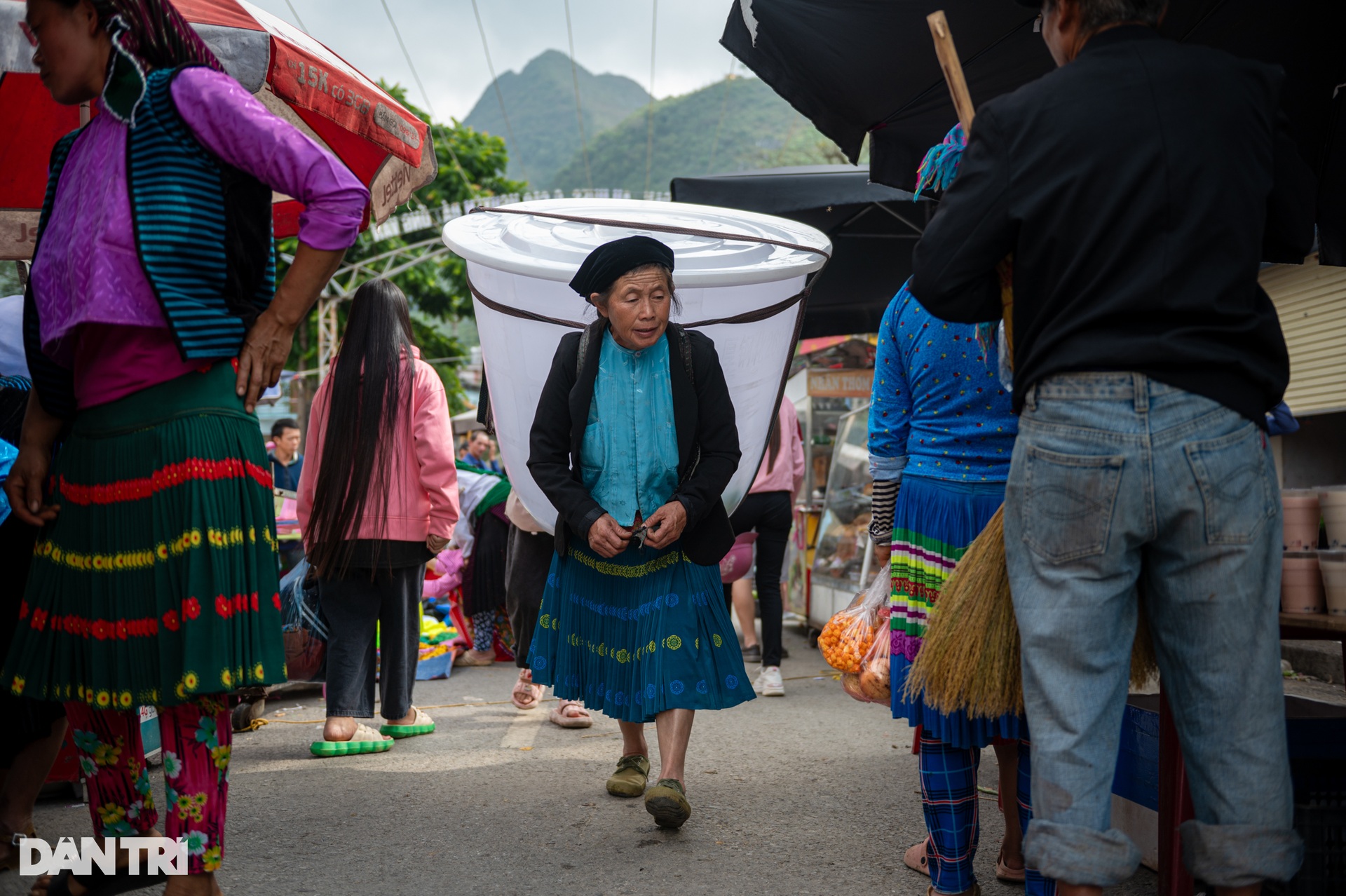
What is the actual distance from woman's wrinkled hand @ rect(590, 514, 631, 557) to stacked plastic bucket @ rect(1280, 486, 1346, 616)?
6.17 feet

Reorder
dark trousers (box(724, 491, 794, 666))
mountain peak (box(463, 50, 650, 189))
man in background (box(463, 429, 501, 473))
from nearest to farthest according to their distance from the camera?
1. dark trousers (box(724, 491, 794, 666))
2. man in background (box(463, 429, 501, 473))
3. mountain peak (box(463, 50, 650, 189))

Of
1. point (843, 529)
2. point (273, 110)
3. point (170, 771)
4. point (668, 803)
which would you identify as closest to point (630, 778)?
point (668, 803)

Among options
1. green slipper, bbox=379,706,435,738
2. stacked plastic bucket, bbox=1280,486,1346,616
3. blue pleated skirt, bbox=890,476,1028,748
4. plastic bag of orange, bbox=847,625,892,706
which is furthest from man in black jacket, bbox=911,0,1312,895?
green slipper, bbox=379,706,435,738

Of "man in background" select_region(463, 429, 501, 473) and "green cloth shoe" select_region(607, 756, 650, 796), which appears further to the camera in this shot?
"man in background" select_region(463, 429, 501, 473)

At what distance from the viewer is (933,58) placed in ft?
13.1

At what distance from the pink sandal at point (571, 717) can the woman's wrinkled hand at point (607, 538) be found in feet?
7.46

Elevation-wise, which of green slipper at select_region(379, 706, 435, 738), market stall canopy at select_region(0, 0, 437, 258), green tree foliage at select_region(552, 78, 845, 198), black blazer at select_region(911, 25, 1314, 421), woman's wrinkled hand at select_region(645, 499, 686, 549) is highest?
green tree foliage at select_region(552, 78, 845, 198)

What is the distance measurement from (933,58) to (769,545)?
3.89 m

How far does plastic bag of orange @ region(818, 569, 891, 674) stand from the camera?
10.3 feet

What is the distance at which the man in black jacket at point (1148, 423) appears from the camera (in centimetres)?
187

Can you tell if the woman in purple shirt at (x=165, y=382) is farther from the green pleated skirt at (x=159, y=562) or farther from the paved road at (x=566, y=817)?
the paved road at (x=566, y=817)

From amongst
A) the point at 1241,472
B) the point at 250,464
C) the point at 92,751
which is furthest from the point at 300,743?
the point at 1241,472

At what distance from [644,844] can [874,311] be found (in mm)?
5786

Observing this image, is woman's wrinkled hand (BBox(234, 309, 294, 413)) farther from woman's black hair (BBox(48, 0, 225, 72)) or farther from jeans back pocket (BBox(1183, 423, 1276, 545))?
jeans back pocket (BBox(1183, 423, 1276, 545))
